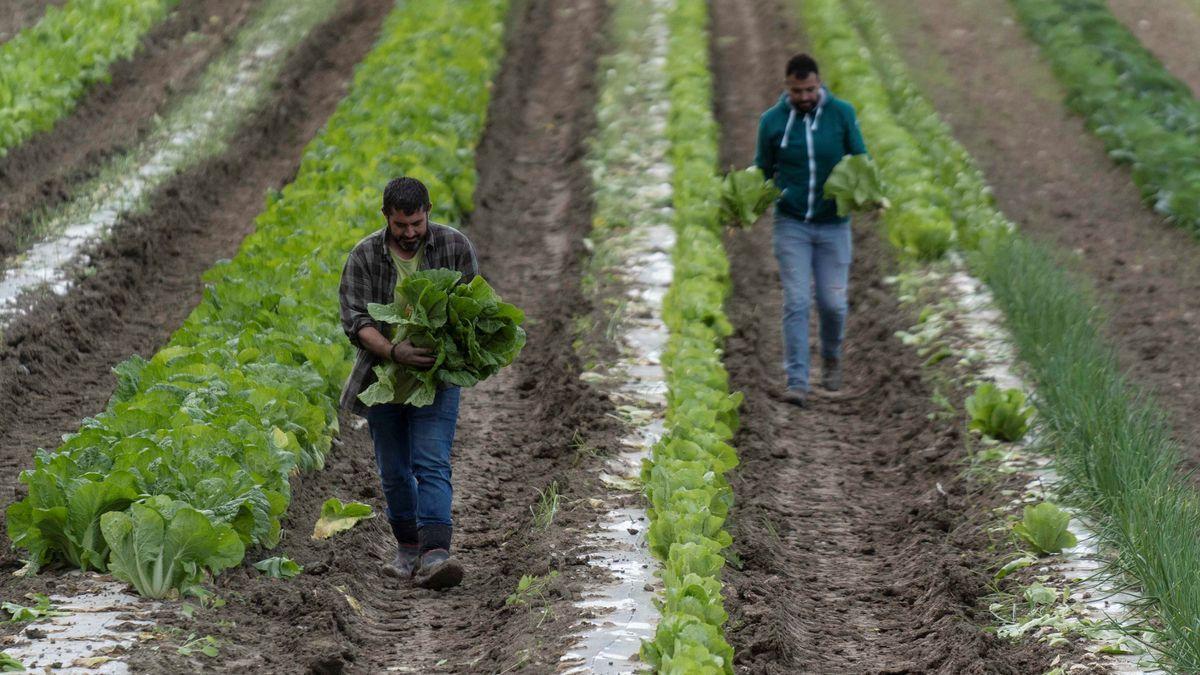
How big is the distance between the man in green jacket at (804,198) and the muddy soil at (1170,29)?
29.0 feet

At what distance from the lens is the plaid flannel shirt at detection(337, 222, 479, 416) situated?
5.49 metres

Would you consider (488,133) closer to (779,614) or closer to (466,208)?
(466,208)

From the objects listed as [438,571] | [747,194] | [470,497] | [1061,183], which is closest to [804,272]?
[747,194]

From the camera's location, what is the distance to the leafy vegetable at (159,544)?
5.16 m

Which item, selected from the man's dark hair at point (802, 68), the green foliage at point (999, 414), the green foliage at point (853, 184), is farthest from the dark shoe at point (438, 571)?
the man's dark hair at point (802, 68)

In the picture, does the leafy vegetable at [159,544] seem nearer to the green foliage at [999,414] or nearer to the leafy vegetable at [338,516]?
the leafy vegetable at [338,516]

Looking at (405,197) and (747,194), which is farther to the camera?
(747,194)

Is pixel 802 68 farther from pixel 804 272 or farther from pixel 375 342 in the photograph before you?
pixel 375 342

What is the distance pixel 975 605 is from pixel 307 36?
12.8 meters

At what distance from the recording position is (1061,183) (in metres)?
13.0

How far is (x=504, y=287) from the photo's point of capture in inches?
408

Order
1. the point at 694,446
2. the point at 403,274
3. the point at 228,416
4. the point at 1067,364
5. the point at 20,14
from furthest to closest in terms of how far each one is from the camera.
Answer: the point at 20,14 → the point at 1067,364 → the point at 694,446 → the point at 228,416 → the point at 403,274

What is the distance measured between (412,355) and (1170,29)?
15606 mm

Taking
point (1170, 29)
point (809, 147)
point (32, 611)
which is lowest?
point (1170, 29)
